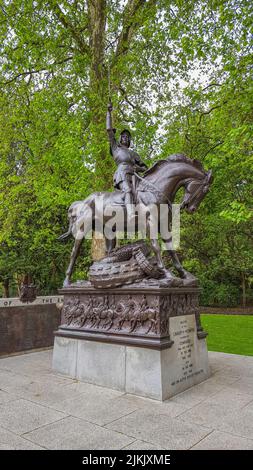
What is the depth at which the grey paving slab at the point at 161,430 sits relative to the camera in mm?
3568

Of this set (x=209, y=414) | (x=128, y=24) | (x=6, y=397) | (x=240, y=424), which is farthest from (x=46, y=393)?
(x=128, y=24)

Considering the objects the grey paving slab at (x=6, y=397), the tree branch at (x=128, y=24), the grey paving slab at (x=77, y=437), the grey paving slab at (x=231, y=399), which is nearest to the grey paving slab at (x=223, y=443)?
the grey paving slab at (x=77, y=437)

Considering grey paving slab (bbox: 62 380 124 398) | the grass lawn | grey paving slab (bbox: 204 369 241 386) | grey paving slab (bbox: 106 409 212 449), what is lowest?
the grass lawn

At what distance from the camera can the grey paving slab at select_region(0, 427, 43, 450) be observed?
3424 millimetres

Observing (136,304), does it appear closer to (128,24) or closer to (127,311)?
(127,311)

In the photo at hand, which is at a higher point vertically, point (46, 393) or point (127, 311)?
point (127, 311)

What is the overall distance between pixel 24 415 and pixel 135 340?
1951 millimetres

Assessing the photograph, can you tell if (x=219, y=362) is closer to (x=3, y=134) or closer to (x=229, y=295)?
(x=3, y=134)

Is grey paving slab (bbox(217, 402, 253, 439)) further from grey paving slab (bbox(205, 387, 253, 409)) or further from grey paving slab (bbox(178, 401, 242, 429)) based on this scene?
grey paving slab (bbox(205, 387, 253, 409))

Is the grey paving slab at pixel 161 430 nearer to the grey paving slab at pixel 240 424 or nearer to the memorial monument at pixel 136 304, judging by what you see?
the grey paving slab at pixel 240 424

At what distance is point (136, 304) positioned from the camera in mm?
5828

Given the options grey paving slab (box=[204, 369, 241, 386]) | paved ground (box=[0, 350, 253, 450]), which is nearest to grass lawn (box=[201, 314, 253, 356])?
grey paving slab (box=[204, 369, 241, 386])

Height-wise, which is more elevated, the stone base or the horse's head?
the horse's head

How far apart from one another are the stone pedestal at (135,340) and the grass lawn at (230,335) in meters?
3.46
